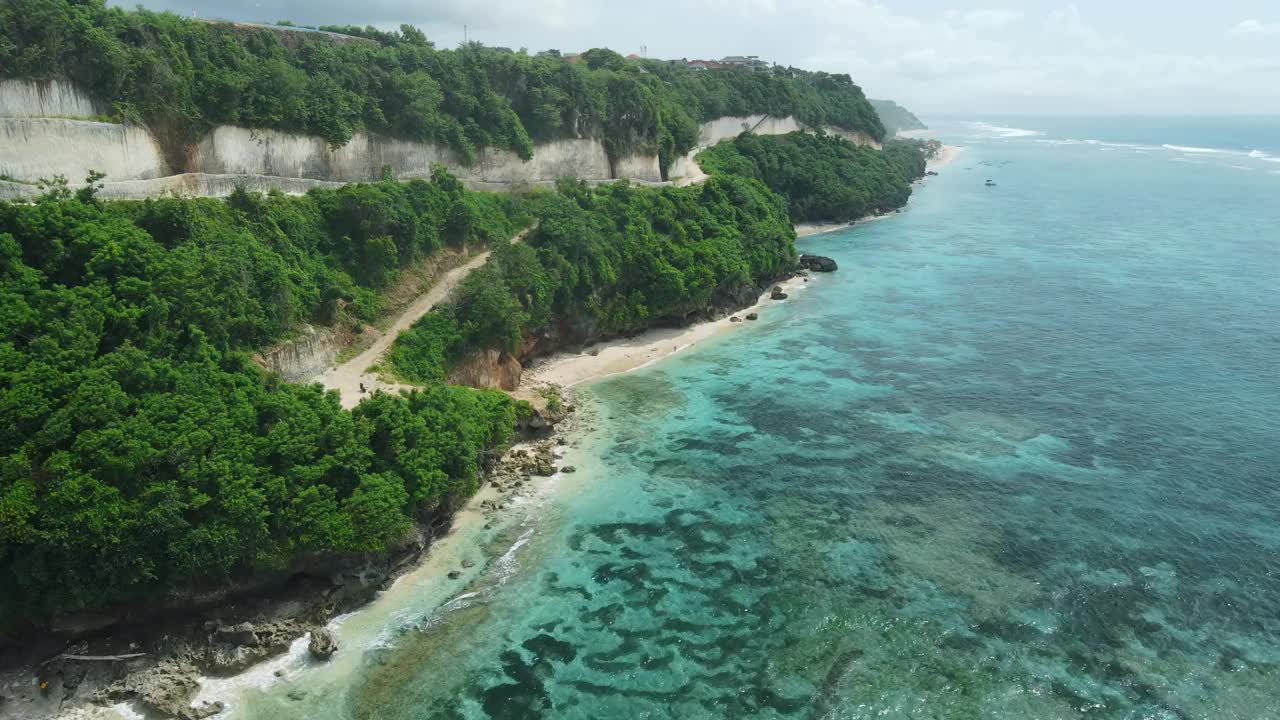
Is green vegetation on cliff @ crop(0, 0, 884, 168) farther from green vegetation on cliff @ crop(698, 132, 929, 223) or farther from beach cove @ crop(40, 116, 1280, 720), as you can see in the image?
Answer: beach cove @ crop(40, 116, 1280, 720)

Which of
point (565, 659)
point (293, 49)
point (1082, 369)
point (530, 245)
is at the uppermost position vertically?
point (293, 49)

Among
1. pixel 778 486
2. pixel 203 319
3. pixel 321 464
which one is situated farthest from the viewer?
pixel 778 486

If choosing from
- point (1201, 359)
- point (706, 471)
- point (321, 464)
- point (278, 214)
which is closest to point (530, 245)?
point (278, 214)

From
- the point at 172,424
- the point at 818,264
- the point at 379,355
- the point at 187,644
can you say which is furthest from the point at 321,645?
the point at 818,264

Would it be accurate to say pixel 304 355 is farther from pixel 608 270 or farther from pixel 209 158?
pixel 608 270

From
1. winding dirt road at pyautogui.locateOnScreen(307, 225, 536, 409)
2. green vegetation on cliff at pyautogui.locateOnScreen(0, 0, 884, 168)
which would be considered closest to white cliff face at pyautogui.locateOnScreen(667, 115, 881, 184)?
green vegetation on cliff at pyautogui.locateOnScreen(0, 0, 884, 168)

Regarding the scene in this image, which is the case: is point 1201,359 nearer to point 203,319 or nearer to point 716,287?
point 716,287

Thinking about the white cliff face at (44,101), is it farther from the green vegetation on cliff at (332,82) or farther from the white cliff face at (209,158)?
the green vegetation on cliff at (332,82)
